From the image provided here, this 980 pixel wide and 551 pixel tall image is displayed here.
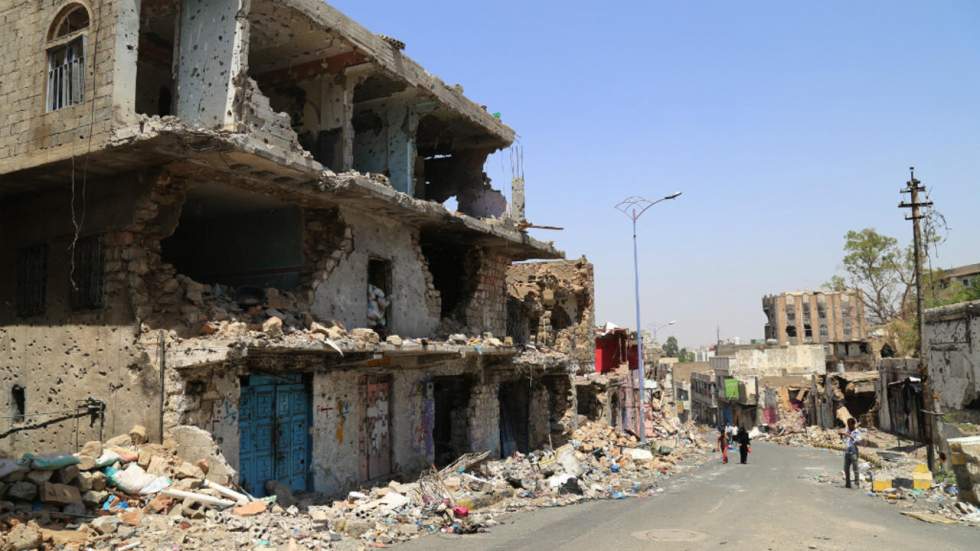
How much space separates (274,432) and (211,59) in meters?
6.77

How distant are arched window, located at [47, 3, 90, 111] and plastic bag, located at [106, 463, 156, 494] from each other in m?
6.00

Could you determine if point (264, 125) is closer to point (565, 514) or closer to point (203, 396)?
point (203, 396)

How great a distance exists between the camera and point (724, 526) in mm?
12664

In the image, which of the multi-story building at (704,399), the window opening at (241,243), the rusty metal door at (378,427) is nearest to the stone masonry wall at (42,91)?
the window opening at (241,243)

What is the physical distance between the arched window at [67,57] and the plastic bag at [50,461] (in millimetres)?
5665

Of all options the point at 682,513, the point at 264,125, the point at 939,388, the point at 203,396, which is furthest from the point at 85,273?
the point at 939,388

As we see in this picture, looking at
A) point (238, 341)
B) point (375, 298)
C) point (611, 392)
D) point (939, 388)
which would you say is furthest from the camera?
point (611, 392)

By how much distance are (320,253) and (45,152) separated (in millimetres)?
5221

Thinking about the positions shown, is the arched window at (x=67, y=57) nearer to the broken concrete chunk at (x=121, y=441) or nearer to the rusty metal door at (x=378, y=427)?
the broken concrete chunk at (x=121, y=441)

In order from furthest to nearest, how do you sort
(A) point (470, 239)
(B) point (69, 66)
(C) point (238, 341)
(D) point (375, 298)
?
(A) point (470, 239), (D) point (375, 298), (B) point (69, 66), (C) point (238, 341)

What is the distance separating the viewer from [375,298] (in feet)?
55.2

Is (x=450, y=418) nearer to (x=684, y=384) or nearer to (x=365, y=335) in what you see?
(x=365, y=335)

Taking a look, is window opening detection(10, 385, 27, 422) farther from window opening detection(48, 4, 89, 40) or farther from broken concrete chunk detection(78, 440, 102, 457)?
window opening detection(48, 4, 89, 40)

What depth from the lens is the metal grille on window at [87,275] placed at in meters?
12.2
